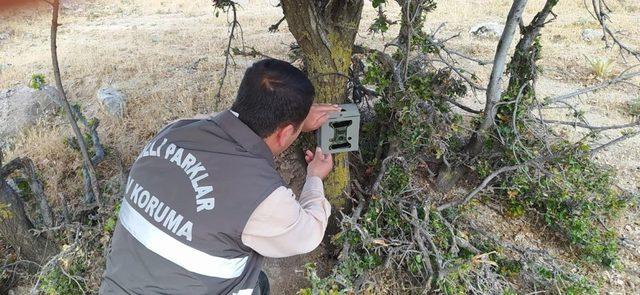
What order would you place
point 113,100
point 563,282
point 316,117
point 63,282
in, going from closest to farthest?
1. point 316,117
2. point 563,282
3. point 63,282
4. point 113,100

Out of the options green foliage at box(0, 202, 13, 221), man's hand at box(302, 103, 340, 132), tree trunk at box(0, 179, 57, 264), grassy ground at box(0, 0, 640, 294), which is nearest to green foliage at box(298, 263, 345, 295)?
grassy ground at box(0, 0, 640, 294)

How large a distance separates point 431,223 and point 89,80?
6.99 meters

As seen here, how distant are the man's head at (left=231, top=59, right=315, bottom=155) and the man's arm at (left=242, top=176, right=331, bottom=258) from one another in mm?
317

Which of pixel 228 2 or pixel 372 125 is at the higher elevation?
pixel 228 2

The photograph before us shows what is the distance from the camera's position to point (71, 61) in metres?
9.11

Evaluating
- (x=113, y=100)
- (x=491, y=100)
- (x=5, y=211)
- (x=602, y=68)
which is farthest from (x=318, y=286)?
(x=602, y=68)

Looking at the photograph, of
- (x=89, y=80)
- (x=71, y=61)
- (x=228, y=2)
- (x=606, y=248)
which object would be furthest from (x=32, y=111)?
(x=606, y=248)

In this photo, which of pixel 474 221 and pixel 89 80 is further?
pixel 89 80

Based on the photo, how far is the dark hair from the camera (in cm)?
200

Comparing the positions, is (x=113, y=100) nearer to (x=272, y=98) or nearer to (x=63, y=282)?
(x=63, y=282)

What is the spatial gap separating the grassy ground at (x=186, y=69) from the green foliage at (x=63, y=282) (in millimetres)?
1372

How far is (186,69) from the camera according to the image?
26.0 ft

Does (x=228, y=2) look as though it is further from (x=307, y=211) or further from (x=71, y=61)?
(x=71, y=61)

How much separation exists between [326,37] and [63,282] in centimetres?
250
